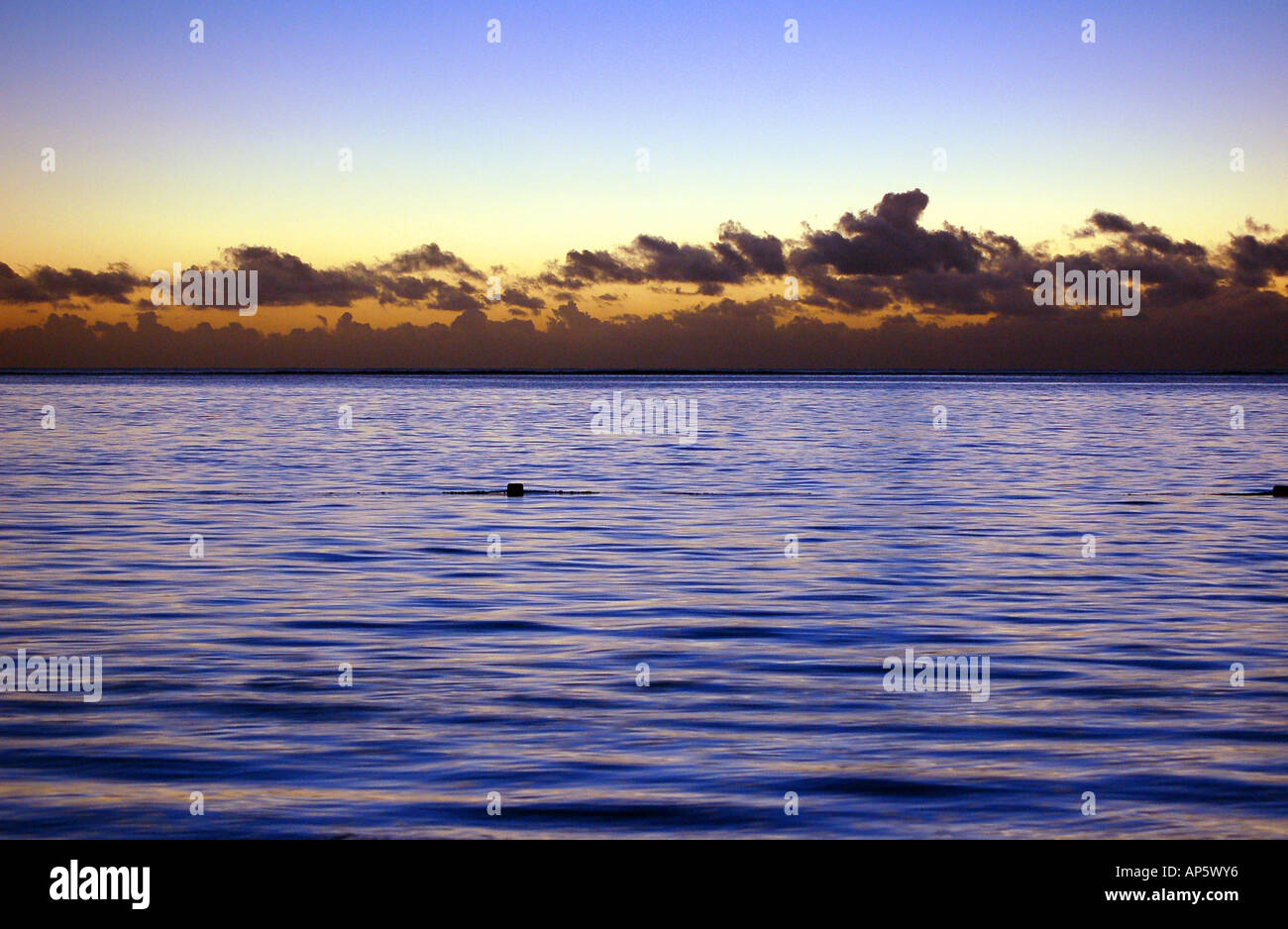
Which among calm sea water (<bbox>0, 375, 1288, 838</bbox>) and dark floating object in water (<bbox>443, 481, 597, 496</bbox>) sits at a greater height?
dark floating object in water (<bbox>443, 481, 597, 496</bbox>)

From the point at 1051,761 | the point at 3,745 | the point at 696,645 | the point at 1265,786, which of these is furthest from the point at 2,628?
the point at 1265,786

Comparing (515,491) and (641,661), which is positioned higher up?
(515,491)

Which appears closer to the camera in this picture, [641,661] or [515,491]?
[641,661]

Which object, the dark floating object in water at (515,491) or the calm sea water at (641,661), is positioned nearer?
the calm sea water at (641,661)

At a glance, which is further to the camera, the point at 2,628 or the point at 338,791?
the point at 2,628

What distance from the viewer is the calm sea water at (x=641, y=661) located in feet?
33.5

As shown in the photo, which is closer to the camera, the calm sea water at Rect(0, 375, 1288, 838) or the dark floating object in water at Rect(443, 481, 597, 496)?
the calm sea water at Rect(0, 375, 1288, 838)

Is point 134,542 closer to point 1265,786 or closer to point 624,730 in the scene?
point 624,730

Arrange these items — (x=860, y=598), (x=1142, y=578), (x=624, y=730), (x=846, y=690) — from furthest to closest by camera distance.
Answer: (x=1142, y=578)
(x=860, y=598)
(x=846, y=690)
(x=624, y=730)

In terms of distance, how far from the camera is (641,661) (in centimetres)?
1556

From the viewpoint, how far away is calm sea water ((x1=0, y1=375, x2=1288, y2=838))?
33.5ft

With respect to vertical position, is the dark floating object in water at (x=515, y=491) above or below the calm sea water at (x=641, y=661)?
above

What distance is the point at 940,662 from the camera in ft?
51.2
